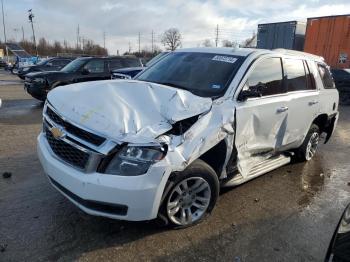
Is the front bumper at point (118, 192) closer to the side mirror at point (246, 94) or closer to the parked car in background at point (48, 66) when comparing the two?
the side mirror at point (246, 94)

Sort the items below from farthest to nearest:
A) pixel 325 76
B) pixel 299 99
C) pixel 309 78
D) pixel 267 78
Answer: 1. pixel 325 76
2. pixel 309 78
3. pixel 299 99
4. pixel 267 78

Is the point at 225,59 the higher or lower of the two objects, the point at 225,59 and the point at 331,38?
the lower

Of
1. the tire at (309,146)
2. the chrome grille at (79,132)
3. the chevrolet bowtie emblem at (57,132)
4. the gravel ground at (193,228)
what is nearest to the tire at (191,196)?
the gravel ground at (193,228)

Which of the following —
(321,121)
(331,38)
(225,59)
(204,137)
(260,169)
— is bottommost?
(260,169)

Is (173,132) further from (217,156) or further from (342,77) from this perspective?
(342,77)

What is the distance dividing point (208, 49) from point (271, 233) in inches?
102

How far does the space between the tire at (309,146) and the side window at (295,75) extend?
0.88 metres

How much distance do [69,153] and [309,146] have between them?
4.29 m

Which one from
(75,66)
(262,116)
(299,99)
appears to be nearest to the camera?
(262,116)

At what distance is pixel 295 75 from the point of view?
509 cm

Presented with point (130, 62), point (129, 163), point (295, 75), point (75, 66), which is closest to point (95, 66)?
point (75, 66)

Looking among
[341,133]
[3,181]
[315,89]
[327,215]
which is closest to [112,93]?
[3,181]

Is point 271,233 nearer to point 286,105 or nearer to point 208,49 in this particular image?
point 286,105

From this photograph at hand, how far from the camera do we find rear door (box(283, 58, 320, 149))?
4887 mm
